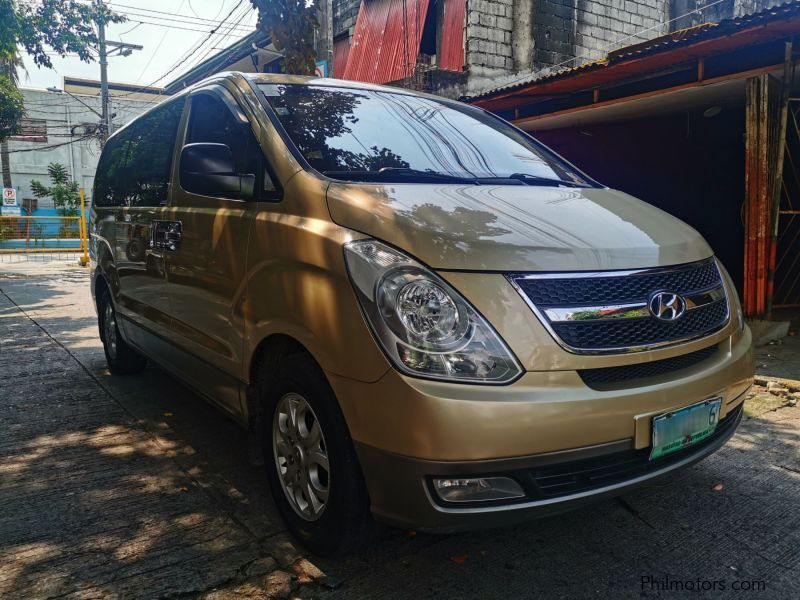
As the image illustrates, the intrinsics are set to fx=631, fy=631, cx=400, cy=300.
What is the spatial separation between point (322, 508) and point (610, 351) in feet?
3.69

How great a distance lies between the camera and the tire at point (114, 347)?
4695mm

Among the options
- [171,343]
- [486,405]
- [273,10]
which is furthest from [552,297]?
[273,10]

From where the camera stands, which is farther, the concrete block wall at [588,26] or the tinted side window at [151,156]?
the concrete block wall at [588,26]

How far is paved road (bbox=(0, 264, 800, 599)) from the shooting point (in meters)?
2.20

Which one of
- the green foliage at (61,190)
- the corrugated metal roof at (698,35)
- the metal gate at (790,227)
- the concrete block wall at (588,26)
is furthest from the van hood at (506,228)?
the green foliage at (61,190)

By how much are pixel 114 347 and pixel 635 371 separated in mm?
3977

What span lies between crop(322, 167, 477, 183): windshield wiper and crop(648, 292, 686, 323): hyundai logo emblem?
0.93 meters

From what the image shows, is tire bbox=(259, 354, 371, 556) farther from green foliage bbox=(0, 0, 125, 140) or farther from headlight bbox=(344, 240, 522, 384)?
green foliage bbox=(0, 0, 125, 140)

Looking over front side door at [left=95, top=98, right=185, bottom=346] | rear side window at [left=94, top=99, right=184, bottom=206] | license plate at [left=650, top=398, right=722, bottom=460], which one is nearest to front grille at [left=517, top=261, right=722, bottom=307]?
license plate at [left=650, top=398, right=722, bottom=460]

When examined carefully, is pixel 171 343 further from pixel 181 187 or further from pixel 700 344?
pixel 700 344

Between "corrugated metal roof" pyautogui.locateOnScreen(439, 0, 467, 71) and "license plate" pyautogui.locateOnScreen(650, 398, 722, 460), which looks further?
"corrugated metal roof" pyautogui.locateOnScreen(439, 0, 467, 71)

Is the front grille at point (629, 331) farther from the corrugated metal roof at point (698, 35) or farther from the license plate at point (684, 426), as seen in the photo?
the corrugated metal roof at point (698, 35)

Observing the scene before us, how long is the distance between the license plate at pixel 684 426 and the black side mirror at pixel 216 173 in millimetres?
1775

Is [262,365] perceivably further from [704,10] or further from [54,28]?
[704,10]
